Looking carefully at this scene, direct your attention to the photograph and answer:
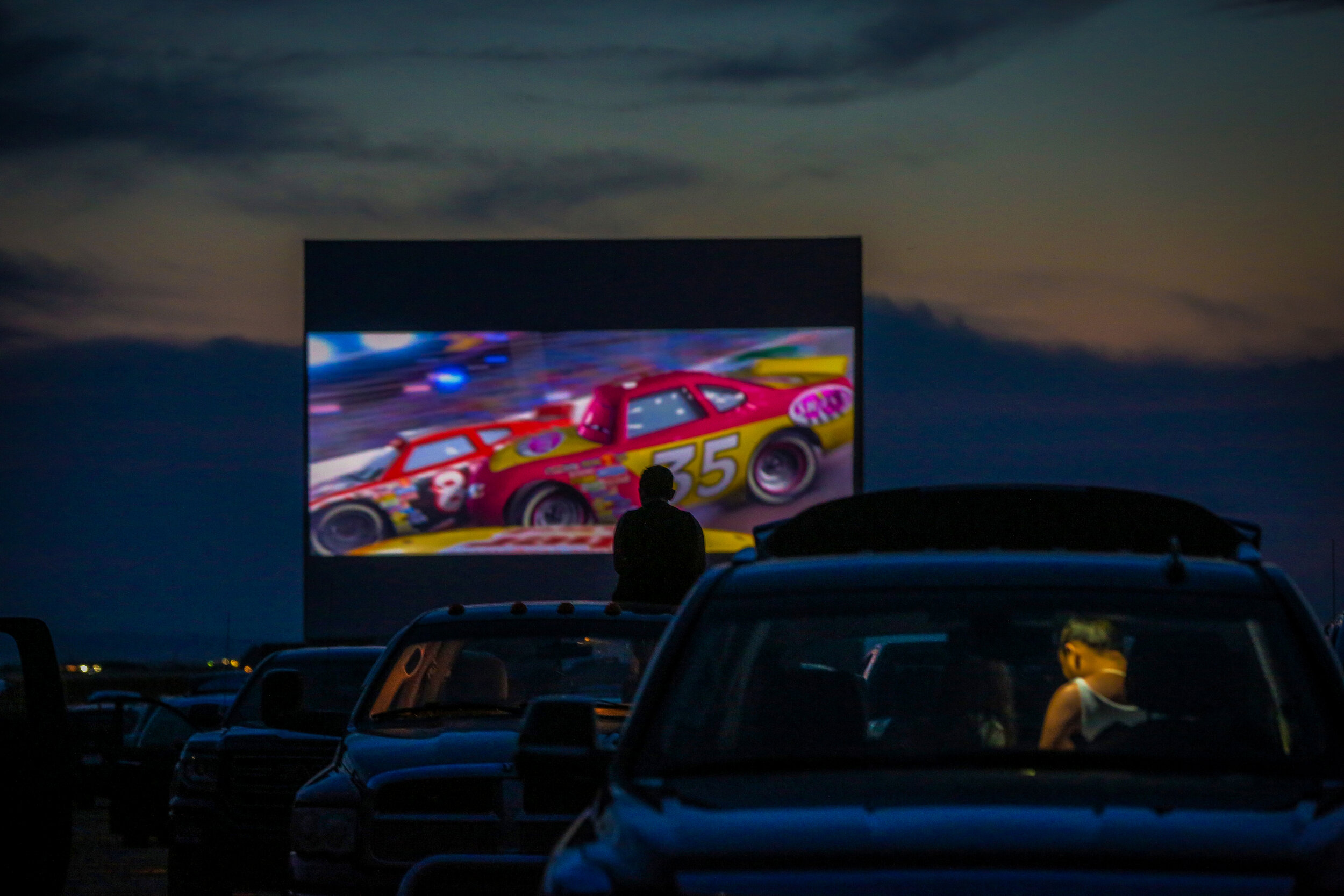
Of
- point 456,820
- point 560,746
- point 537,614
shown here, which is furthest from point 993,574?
point 537,614

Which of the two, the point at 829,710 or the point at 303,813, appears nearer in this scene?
the point at 829,710

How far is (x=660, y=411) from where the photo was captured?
3097cm

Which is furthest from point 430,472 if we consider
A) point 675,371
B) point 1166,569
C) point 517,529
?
A: point 1166,569

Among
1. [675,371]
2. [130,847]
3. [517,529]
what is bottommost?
[130,847]

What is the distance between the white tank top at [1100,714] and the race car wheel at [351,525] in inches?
1068

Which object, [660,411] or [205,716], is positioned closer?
[205,716]

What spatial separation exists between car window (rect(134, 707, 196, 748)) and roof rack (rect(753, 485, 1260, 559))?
13.0 m

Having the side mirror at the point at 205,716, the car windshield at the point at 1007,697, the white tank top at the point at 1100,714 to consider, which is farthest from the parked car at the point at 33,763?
the side mirror at the point at 205,716

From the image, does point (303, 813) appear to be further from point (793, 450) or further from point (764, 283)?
point (764, 283)

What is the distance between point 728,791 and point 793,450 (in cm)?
2689

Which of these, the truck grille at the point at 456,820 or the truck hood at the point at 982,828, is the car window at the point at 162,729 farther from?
the truck hood at the point at 982,828

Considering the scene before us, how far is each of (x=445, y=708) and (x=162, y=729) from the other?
39.3 ft

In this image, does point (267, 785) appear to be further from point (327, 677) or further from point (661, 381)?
point (661, 381)

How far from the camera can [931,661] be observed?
714cm
